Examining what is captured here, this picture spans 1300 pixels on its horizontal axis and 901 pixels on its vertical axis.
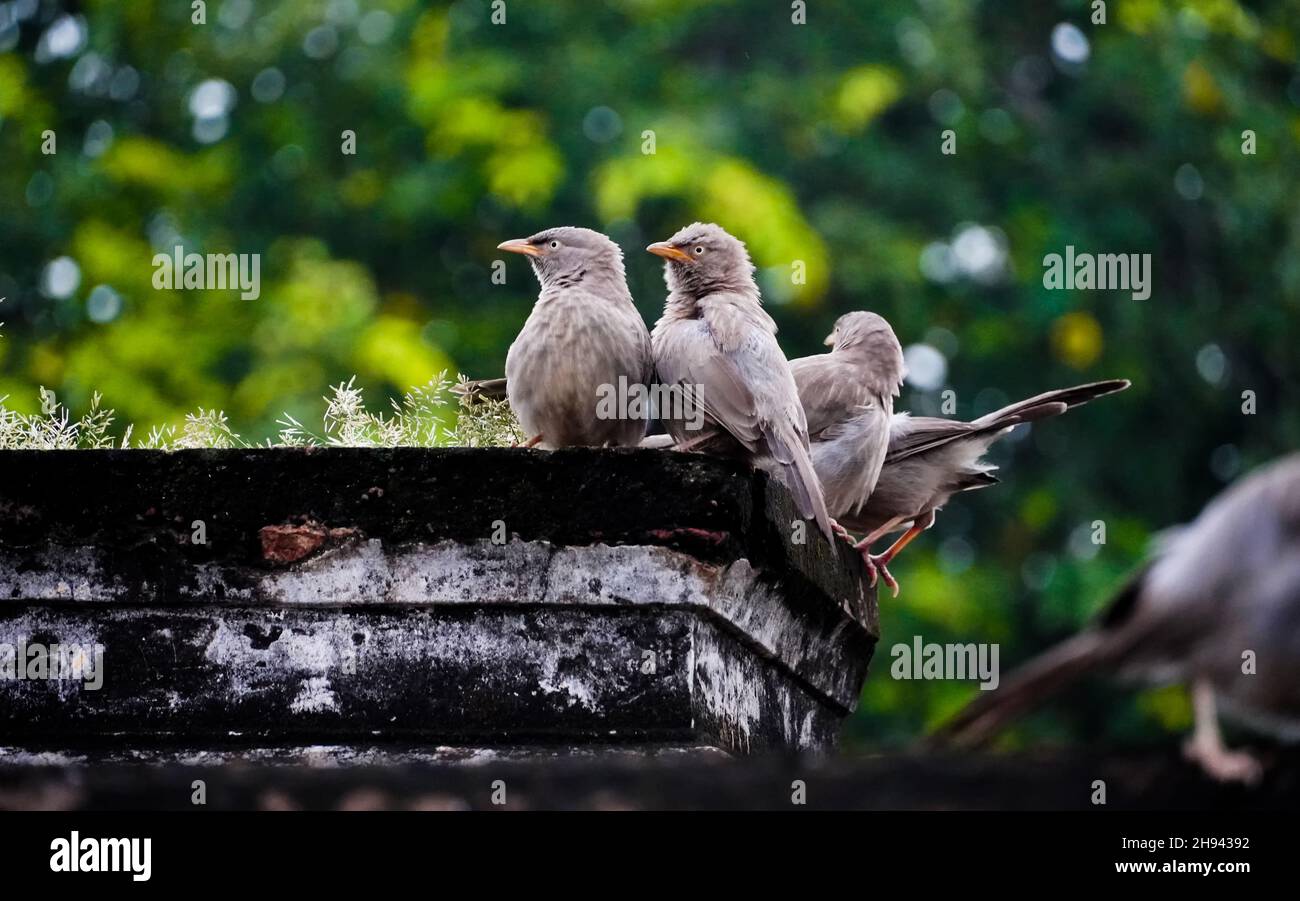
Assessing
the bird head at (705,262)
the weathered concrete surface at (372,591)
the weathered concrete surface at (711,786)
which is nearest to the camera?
the weathered concrete surface at (711,786)

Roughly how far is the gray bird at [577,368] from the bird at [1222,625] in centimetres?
200

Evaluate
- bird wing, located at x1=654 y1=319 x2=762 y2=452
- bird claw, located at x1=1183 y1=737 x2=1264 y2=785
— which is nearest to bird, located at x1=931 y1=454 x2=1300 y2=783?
bird claw, located at x1=1183 y1=737 x2=1264 y2=785

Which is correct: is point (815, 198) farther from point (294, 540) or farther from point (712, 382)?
point (294, 540)

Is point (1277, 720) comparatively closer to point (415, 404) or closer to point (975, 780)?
point (975, 780)

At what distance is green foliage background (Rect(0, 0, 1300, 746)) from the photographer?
46.1 ft

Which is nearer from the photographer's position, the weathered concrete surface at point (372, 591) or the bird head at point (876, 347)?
the weathered concrete surface at point (372, 591)

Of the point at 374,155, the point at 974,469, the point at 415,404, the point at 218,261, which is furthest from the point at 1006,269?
Answer: the point at 415,404

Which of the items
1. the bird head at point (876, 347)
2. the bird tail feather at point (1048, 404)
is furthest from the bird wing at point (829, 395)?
the bird tail feather at point (1048, 404)

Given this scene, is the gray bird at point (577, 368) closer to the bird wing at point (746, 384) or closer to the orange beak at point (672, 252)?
the bird wing at point (746, 384)

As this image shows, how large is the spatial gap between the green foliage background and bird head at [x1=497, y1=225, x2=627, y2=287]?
7.82 meters

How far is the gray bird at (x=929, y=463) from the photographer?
6.51 metres

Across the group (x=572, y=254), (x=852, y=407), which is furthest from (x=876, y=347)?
(x=572, y=254)
